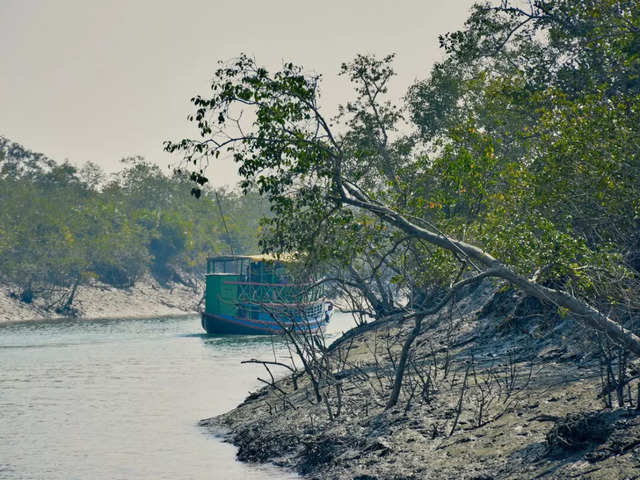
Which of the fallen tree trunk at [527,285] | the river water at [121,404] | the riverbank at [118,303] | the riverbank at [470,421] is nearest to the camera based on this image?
the riverbank at [470,421]

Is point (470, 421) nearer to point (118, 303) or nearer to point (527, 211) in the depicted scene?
point (527, 211)

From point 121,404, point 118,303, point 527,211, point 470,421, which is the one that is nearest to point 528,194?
point 527,211

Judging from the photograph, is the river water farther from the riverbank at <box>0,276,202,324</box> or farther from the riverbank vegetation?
the riverbank at <box>0,276,202,324</box>

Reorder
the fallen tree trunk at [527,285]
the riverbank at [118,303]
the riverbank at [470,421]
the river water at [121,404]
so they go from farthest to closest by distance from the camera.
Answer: the riverbank at [118,303] < the river water at [121,404] < the fallen tree trunk at [527,285] < the riverbank at [470,421]

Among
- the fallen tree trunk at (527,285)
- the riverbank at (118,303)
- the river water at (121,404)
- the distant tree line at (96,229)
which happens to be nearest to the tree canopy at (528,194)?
the fallen tree trunk at (527,285)

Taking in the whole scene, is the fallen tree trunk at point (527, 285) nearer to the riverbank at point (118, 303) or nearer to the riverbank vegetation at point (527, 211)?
the riverbank vegetation at point (527, 211)

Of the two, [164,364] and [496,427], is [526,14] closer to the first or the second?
[496,427]

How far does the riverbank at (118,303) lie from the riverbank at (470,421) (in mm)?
49209

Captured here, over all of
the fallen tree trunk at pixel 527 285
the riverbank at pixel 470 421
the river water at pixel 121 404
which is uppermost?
the fallen tree trunk at pixel 527 285

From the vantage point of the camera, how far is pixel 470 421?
1297 centimetres

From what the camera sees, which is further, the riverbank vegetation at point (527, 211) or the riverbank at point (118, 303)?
the riverbank at point (118, 303)

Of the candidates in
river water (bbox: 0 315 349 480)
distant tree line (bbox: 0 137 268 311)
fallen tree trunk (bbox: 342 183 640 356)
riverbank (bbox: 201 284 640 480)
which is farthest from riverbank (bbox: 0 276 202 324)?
fallen tree trunk (bbox: 342 183 640 356)

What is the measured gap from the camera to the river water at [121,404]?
15.8m

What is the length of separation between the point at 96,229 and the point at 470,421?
242ft
